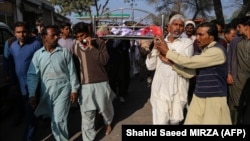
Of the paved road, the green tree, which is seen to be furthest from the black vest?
the green tree

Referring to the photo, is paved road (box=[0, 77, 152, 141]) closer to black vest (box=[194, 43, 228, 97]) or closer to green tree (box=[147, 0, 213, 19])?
black vest (box=[194, 43, 228, 97])

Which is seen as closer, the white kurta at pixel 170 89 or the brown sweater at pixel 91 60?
the white kurta at pixel 170 89

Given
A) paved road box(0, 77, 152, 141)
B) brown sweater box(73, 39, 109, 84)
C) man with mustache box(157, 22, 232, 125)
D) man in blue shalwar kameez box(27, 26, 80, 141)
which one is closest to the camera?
man with mustache box(157, 22, 232, 125)

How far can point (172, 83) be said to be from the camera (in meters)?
4.16

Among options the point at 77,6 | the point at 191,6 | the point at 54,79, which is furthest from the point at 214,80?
the point at 77,6

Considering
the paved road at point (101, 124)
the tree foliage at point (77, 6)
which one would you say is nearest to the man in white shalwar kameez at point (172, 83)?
the paved road at point (101, 124)

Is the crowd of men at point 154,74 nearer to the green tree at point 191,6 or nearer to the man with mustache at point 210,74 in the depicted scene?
the man with mustache at point 210,74

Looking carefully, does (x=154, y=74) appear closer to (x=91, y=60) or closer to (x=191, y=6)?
→ (x=91, y=60)

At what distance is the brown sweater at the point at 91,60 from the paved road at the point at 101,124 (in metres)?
1.01

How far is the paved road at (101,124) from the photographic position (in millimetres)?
5848

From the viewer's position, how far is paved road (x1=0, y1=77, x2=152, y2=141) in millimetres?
5848

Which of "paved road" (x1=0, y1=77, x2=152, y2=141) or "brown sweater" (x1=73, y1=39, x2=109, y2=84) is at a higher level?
"brown sweater" (x1=73, y1=39, x2=109, y2=84)

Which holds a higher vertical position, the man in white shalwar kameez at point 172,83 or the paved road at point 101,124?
the man in white shalwar kameez at point 172,83

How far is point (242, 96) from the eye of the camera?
552cm
